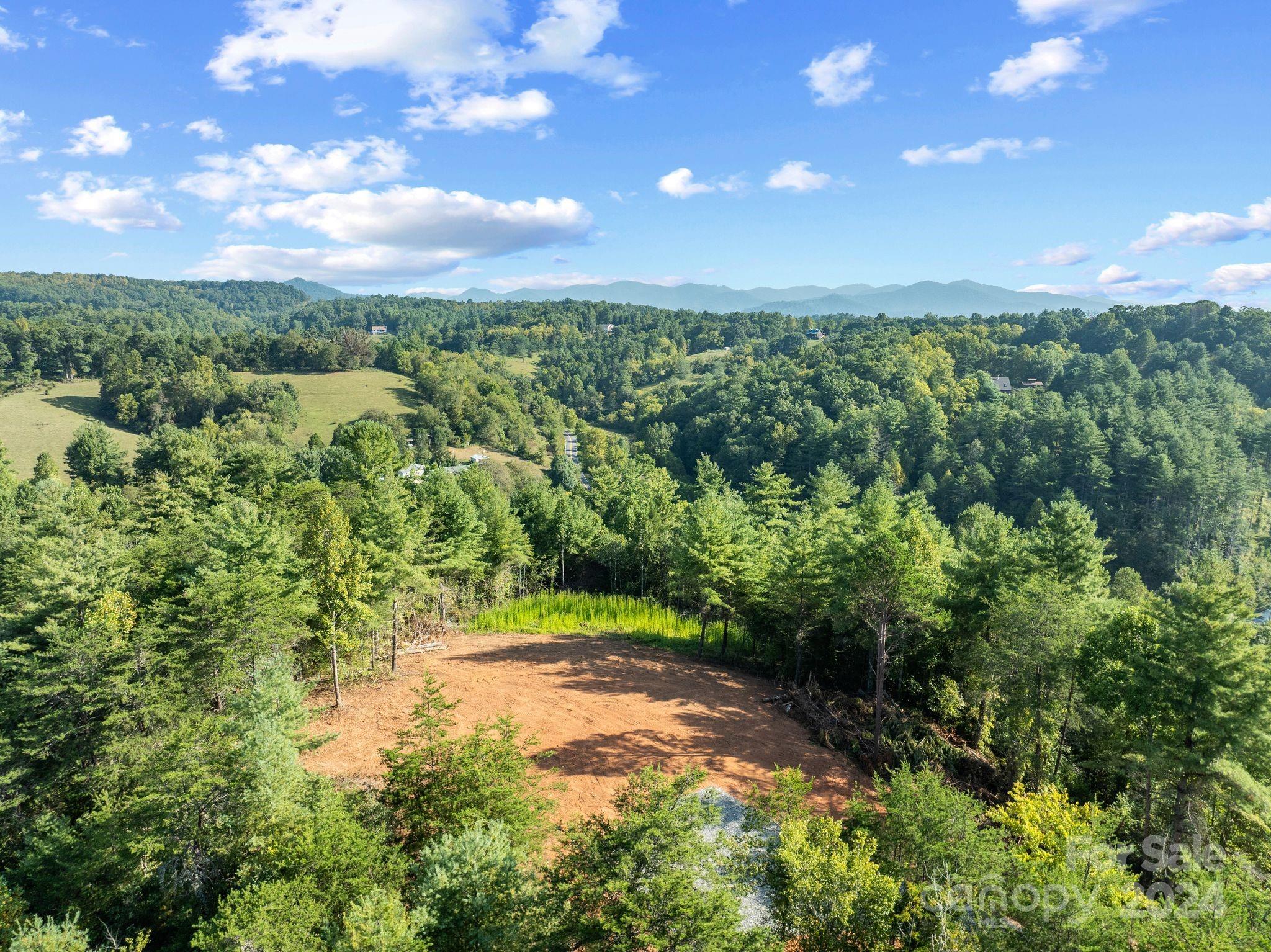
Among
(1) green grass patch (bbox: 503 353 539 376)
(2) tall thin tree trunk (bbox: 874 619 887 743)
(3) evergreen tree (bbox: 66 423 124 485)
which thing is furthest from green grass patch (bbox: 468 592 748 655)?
(1) green grass patch (bbox: 503 353 539 376)

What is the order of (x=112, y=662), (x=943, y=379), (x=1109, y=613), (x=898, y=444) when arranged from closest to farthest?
(x=112, y=662) → (x=1109, y=613) → (x=898, y=444) → (x=943, y=379)

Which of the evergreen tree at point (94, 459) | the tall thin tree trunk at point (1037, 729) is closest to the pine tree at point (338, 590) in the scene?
the tall thin tree trunk at point (1037, 729)

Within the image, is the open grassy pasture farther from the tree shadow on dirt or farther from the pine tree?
the tree shadow on dirt

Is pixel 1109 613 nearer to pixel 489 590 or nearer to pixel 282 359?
pixel 489 590

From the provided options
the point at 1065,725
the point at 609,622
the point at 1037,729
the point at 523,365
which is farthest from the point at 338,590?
the point at 523,365

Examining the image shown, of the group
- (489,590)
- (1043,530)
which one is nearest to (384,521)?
(489,590)

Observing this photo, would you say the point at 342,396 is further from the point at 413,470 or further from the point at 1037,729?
the point at 1037,729
